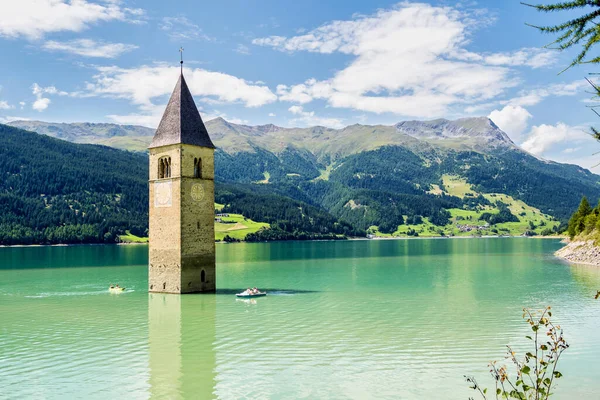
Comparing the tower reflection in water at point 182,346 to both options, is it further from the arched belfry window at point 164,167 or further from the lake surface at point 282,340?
the arched belfry window at point 164,167

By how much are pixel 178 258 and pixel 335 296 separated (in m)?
14.2

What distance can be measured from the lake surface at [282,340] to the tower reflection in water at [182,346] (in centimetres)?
8

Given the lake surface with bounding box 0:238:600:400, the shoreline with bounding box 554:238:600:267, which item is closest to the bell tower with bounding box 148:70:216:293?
the lake surface with bounding box 0:238:600:400

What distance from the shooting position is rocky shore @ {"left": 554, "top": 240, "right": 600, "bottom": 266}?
8783 cm

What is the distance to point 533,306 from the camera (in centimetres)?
4362

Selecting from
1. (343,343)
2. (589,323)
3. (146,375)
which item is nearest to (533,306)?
(589,323)

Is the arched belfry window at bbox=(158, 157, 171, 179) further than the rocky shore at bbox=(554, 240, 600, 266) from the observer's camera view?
No

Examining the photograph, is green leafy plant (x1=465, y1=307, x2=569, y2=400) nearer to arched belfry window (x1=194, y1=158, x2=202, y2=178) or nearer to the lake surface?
the lake surface

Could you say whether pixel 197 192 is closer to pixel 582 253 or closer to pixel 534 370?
pixel 534 370

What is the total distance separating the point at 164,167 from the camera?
4916 cm

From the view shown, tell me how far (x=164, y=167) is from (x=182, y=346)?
23.0 meters

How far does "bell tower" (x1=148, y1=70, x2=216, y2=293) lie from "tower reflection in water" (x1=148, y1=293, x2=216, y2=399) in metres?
2.48

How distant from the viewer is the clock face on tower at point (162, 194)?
47.8 m

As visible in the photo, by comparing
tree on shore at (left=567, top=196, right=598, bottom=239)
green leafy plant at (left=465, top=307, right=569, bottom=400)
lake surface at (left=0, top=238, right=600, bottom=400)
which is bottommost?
lake surface at (left=0, top=238, right=600, bottom=400)
